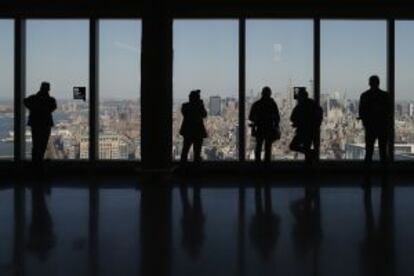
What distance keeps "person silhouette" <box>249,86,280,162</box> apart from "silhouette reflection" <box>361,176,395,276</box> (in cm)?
290

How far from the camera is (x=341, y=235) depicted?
6371 mm

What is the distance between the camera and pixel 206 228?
22.0 ft

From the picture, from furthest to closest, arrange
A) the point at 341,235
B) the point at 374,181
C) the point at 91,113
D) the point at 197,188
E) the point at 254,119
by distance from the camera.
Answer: the point at 91,113 → the point at 254,119 → the point at 374,181 → the point at 197,188 → the point at 341,235

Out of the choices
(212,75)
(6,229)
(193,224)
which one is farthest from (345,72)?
(6,229)

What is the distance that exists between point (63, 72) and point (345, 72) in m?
5.18

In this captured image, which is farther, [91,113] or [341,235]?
[91,113]

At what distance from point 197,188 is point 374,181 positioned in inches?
115

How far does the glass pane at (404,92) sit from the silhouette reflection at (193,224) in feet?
15.5

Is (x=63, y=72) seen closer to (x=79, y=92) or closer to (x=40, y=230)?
(x=79, y=92)

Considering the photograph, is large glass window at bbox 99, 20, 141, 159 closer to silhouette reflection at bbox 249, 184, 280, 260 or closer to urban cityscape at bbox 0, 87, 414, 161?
urban cityscape at bbox 0, 87, 414, 161

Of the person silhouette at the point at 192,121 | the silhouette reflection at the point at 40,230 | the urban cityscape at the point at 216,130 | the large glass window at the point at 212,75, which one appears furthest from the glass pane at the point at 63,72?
the silhouette reflection at the point at 40,230
